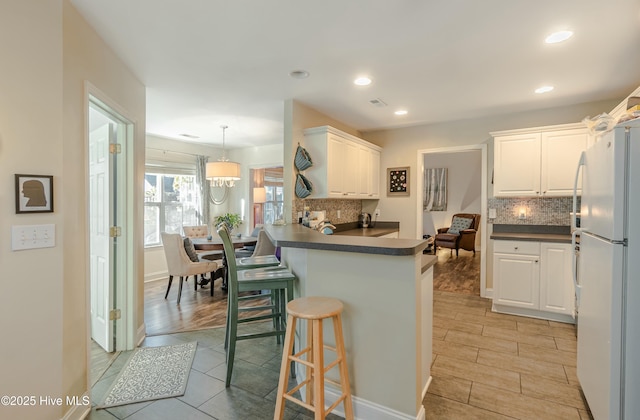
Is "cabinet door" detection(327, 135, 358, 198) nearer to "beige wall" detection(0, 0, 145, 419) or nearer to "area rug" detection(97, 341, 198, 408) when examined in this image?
"area rug" detection(97, 341, 198, 408)

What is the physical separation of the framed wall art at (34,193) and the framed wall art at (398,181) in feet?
14.2

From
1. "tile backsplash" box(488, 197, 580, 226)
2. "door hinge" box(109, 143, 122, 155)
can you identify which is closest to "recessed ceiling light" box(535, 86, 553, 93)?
"tile backsplash" box(488, 197, 580, 226)

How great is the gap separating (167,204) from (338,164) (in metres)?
3.64

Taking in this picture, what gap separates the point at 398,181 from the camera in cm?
506

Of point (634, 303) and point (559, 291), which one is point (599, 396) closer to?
point (634, 303)

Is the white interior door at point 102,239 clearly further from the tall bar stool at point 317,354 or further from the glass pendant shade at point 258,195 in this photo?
the glass pendant shade at point 258,195

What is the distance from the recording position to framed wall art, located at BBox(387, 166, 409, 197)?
4.99 metres

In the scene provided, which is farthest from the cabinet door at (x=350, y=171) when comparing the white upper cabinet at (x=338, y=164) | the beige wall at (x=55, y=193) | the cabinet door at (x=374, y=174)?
the beige wall at (x=55, y=193)

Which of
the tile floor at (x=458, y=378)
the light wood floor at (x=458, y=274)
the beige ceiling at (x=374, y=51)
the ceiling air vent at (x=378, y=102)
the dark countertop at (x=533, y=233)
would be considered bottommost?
the tile floor at (x=458, y=378)

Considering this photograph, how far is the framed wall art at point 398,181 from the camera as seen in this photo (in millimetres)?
4988

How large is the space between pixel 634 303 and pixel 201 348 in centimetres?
300

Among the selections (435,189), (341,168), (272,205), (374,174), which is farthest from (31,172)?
(435,189)

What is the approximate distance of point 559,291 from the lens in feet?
11.4

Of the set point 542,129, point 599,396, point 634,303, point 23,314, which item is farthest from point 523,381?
point 23,314
